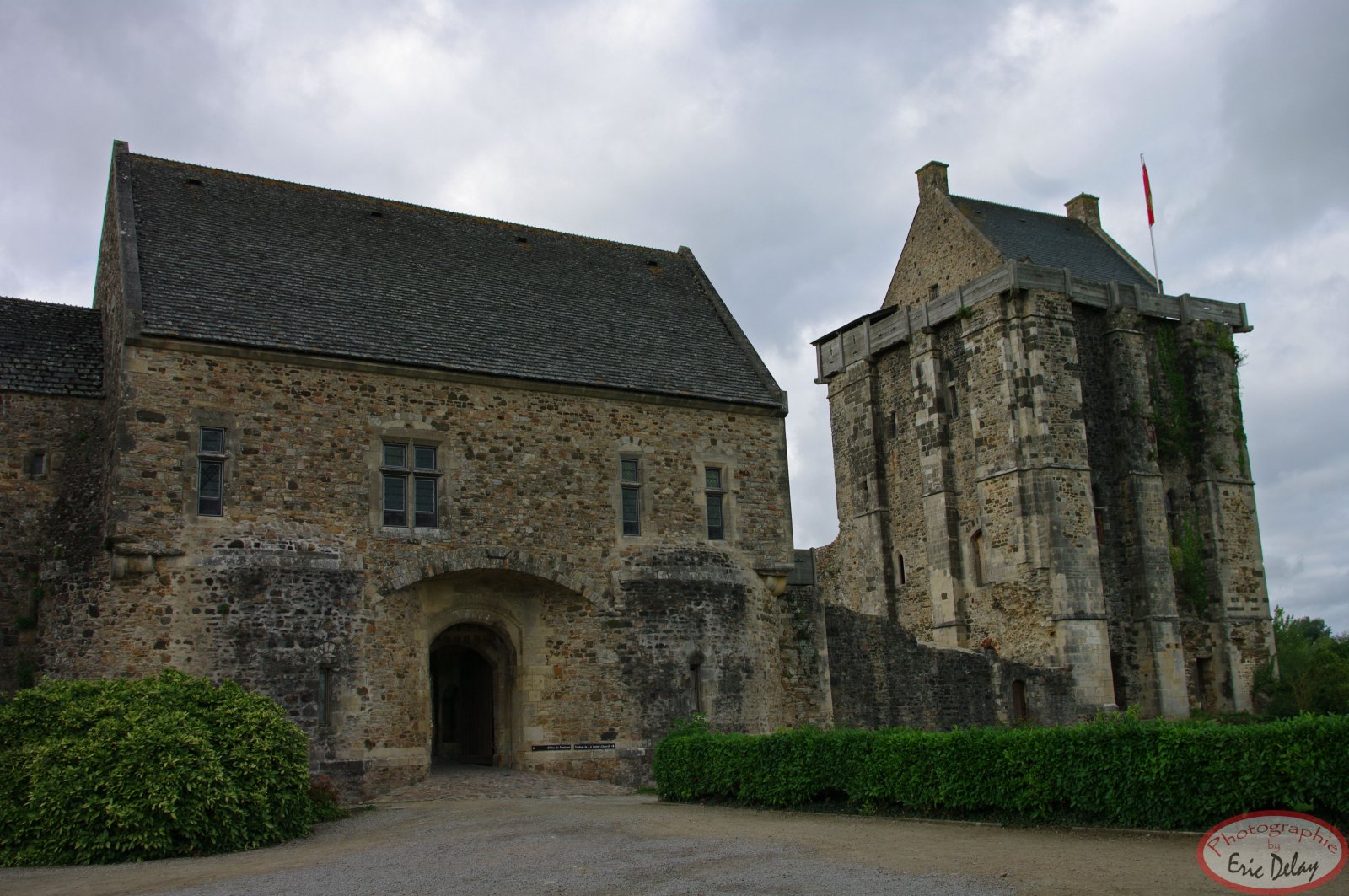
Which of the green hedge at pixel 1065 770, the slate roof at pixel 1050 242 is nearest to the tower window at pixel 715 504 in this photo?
the green hedge at pixel 1065 770

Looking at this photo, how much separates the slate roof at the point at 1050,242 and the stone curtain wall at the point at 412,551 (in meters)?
14.7

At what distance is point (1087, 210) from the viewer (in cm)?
3884

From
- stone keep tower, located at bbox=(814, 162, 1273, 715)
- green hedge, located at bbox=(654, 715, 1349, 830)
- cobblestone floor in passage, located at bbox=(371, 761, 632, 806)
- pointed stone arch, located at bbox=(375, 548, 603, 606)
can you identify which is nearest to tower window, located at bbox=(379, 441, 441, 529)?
pointed stone arch, located at bbox=(375, 548, 603, 606)

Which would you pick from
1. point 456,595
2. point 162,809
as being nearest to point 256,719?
point 162,809

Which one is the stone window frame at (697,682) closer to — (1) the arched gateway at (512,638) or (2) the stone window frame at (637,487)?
(1) the arched gateway at (512,638)

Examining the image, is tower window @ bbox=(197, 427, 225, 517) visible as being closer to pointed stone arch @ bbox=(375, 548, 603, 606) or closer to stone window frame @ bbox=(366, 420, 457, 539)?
stone window frame @ bbox=(366, 420, 457, 539)

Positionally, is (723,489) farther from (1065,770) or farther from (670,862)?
(670,862)

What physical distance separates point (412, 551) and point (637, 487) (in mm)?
4347

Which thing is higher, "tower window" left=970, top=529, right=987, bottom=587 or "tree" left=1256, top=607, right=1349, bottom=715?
"tower window" left=970, top=529, right=987, bottom=587

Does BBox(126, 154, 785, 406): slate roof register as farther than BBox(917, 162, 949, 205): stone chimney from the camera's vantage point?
No

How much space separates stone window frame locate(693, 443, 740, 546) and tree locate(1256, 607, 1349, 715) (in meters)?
16.5

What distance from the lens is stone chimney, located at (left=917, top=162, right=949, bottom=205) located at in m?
36.0

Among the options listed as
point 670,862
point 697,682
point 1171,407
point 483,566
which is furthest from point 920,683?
point 670,862

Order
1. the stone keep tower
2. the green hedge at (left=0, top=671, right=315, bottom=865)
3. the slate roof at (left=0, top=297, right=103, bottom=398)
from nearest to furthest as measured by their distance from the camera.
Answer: the green hedge at (left=0, top=671, right=315, bottom=865), the slate roof at (left=0, top=297, right=103, bottom=398), the stone keep tower
